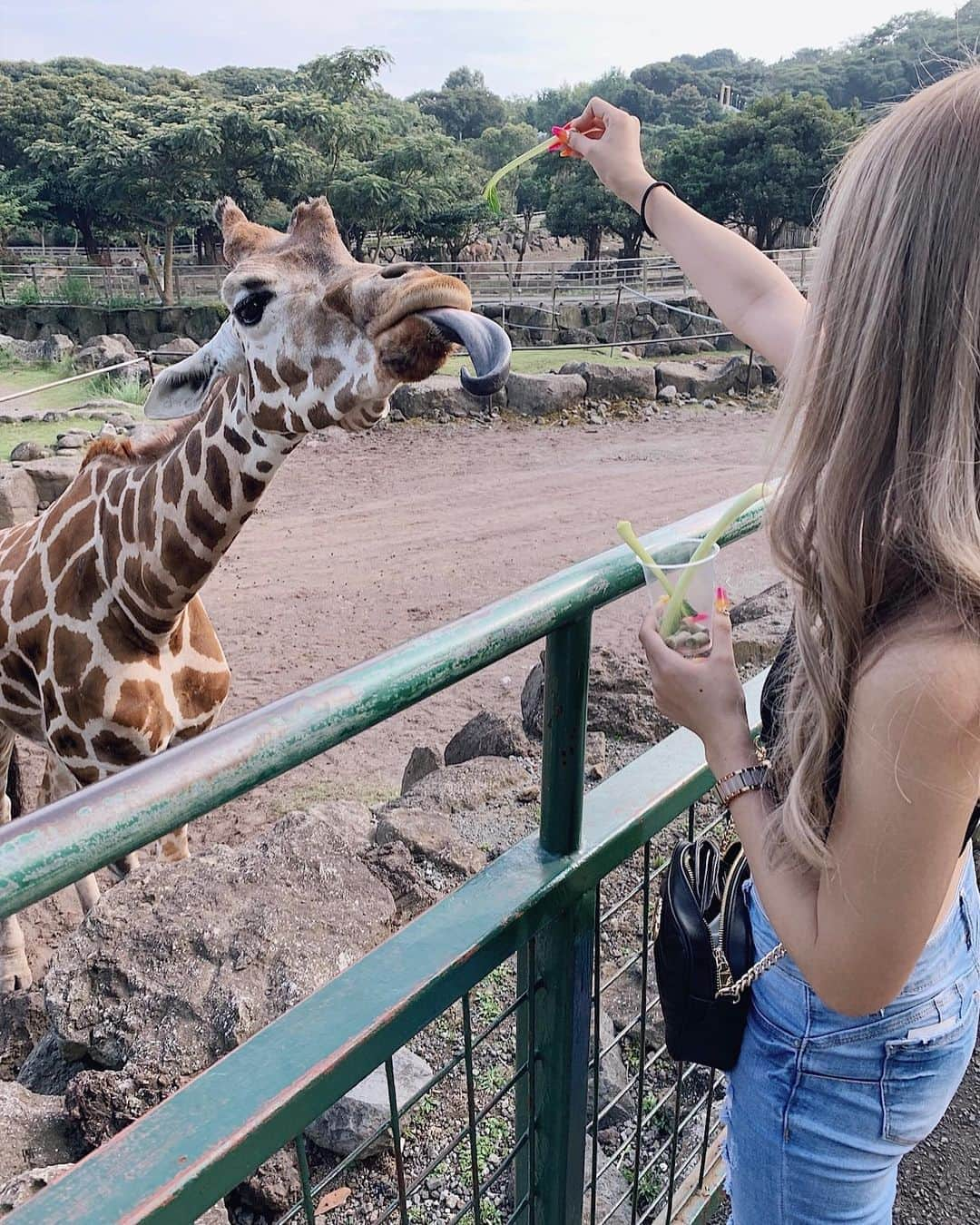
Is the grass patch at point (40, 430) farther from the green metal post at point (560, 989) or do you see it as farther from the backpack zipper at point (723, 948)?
the backpack zipper at point (723, 948)

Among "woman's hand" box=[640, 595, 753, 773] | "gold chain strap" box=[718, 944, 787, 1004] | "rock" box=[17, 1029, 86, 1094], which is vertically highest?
"woman's hand" box=[640, 595, 753, 773]

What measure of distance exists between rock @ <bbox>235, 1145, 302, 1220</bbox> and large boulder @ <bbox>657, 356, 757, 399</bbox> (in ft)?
39.5

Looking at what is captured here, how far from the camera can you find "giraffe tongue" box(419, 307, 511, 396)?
77.4 inches

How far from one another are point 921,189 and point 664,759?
0.82m

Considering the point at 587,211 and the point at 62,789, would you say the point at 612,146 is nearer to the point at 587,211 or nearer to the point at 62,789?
the point at 62,789

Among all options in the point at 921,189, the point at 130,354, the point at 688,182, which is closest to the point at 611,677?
the point at 921,189

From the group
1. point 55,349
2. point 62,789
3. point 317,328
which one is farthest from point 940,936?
point 55,349

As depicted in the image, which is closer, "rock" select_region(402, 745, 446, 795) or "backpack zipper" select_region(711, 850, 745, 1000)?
"backpack zipper" select_region(711, 850, 745, 1000)

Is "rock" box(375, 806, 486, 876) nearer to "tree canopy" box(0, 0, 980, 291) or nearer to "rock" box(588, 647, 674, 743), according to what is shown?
"rock" box(588, 647, 674, 743)

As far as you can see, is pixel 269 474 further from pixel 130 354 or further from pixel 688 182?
pixel 688 182

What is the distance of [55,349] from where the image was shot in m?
17.2

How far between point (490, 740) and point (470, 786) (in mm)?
510

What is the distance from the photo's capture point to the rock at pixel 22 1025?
269cm

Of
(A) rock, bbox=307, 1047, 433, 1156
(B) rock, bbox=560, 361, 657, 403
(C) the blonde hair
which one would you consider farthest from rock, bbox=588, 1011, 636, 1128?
(B) rock, bbox=560, 361, 657, 403
